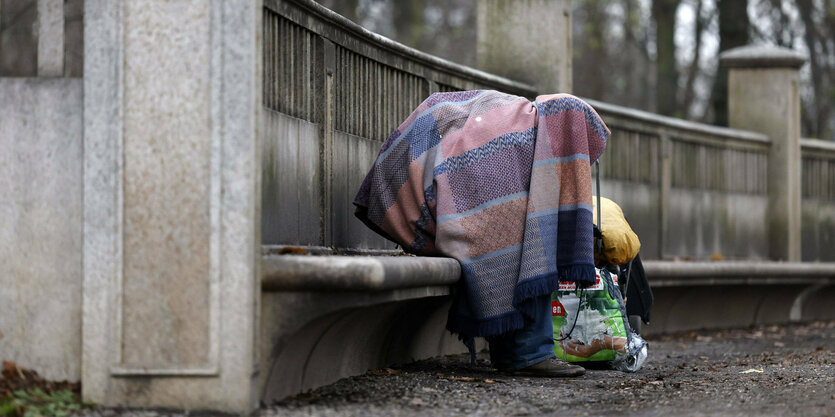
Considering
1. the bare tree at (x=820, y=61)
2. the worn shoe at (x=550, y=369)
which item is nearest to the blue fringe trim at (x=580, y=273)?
the worn shoe at (x=550, y=369)

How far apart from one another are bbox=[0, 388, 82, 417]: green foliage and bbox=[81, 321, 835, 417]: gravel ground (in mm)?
141

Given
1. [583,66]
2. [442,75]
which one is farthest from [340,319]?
[583,66]

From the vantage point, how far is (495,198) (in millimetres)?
5844

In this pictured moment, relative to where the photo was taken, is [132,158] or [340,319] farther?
[340,319]

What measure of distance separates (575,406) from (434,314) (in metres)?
1.71

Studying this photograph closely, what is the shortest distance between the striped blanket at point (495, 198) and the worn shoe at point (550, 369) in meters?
0.29

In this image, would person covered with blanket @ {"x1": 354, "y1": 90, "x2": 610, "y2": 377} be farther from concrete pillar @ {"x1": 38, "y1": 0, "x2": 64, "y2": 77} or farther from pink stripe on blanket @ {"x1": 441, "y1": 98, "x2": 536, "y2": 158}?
concrete pillar @ {"x1": 38, "y1": 0, "x2": 64, "y2": 77}

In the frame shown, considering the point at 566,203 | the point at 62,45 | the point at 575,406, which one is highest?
Result: the point at 62,45

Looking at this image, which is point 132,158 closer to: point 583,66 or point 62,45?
point 62,45

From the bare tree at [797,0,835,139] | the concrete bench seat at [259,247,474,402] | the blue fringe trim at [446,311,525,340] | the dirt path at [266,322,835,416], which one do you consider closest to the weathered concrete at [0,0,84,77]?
the concrete bench seat at [259,247,474,402]

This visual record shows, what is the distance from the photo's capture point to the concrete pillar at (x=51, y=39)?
181 inches

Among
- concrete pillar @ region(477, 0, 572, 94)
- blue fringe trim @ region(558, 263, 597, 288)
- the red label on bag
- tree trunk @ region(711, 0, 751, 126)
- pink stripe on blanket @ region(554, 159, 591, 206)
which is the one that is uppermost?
tree trunk @ region(711, 0, 751, 126)

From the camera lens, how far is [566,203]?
5902 millimetres

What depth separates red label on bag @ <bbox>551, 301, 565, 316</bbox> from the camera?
6332 mm
